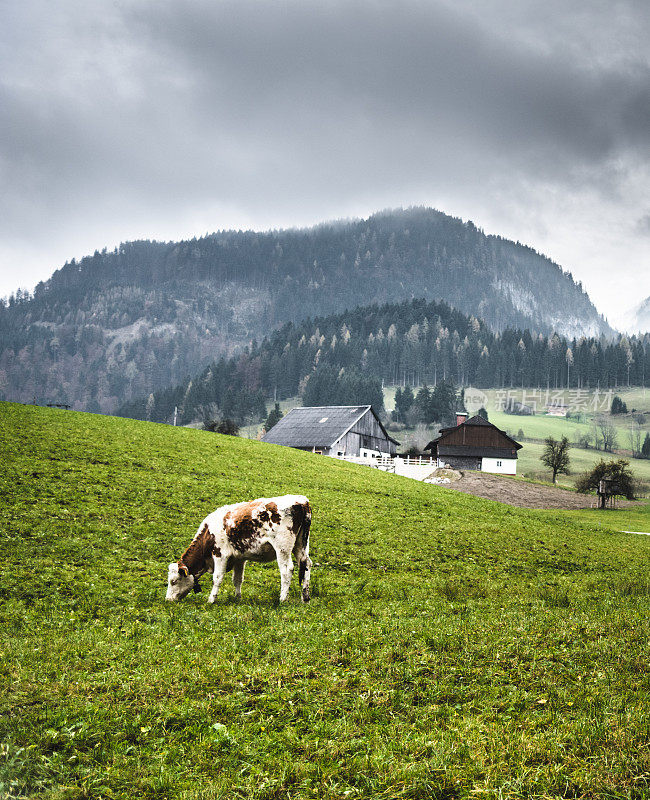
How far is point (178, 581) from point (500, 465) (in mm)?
108884

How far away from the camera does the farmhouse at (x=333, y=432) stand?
93.5 metres

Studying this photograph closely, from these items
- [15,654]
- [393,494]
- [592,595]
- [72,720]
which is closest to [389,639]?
[72,720]

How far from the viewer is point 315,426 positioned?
9812cm

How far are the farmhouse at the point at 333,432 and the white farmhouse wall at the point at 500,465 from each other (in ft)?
77.2

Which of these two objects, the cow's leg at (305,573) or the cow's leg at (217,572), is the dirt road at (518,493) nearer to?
the cow's leg at (305,573)

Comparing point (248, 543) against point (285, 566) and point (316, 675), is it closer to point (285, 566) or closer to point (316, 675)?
point (285, 566)

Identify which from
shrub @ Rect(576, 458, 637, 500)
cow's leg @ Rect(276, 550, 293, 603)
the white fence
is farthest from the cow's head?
shrub @ Rect(576, 458, 637, 500)

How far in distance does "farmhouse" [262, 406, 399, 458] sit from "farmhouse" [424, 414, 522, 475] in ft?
55.7

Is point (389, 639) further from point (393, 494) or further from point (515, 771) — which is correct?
point (393, 494)

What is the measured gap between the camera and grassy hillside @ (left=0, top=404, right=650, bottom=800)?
6.04 m

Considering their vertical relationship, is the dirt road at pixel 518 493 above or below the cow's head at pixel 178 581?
below

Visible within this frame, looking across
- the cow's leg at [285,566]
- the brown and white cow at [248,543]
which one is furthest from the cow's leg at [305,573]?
the cow's leg at [285,566]

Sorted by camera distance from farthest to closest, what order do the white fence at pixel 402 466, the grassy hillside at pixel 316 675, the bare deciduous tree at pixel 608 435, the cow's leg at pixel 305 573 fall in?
1. the bare deciduous tree at pixel 608 435
2. the white fence at pixel 402 466
3. the cow's leg at pixel 305 573
4. the grassy hillside at pixel 316 675

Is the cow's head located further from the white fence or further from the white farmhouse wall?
the white farmhouse wall
